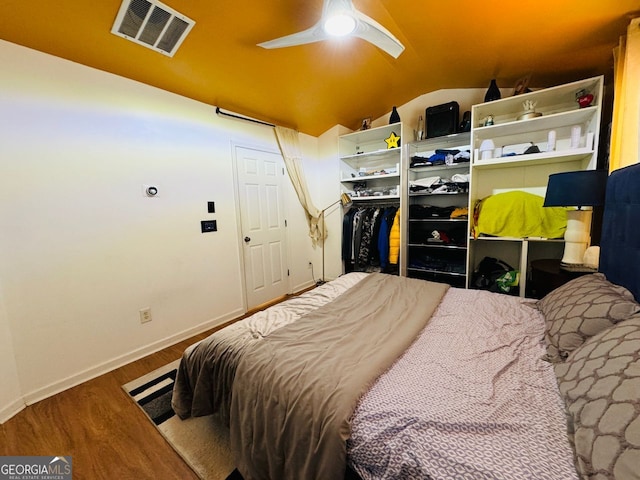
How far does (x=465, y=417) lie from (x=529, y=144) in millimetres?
2885

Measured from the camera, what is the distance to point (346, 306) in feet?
5.22

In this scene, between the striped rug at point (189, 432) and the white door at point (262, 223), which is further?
the white door at point (262, 223)

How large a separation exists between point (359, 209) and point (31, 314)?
321 cm

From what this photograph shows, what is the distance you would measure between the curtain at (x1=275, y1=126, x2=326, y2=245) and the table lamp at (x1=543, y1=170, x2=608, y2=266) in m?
2.54

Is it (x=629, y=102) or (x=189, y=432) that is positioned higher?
(x=629, y=102)

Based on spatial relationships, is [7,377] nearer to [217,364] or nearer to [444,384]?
[217,364]

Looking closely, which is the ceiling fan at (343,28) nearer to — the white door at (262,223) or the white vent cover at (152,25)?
the white vent cover at (152,25)

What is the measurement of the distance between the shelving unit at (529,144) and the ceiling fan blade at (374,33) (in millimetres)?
1390

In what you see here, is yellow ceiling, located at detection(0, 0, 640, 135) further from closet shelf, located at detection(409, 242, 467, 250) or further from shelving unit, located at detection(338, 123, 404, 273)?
closet shelf, located at detection(409, 242, 467, 250)

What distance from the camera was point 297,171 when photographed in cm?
343

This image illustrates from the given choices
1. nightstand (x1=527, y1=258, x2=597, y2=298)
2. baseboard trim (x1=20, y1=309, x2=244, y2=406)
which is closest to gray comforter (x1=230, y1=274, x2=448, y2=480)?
nightstand (x1=527, y1=258, x2=597, y2=298)

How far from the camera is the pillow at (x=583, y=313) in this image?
0.99 meters

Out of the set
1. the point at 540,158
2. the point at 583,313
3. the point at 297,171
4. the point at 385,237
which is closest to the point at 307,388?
the point at 583,313

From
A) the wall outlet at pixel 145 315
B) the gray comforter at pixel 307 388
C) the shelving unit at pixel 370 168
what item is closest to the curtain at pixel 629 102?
the gray comforter at pixel 307 388
